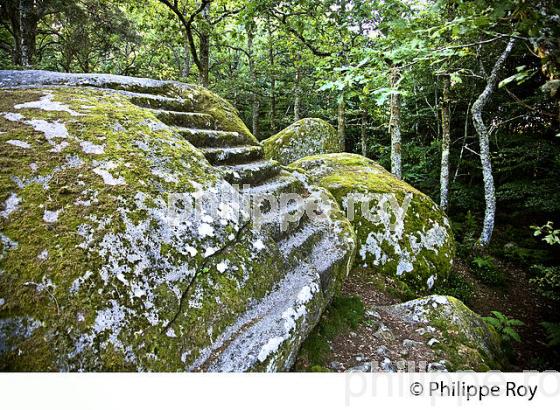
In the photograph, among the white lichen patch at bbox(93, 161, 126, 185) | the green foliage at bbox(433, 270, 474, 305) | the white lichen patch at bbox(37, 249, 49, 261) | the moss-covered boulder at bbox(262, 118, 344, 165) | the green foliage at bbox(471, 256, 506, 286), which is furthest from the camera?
the moss-covered boulder at bbox(262, 118, 344, 165)

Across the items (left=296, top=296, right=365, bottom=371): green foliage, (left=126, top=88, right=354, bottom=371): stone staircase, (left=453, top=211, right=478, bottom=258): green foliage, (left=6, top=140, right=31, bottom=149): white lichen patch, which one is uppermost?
(left=6, top=140, right=31, bottom=149): white lichen patch

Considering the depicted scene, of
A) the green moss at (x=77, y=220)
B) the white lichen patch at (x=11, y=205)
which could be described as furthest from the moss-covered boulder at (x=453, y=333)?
the white lichen patch at (x=11, y=205)

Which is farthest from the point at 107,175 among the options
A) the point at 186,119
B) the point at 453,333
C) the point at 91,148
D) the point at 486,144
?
the point at 486,144

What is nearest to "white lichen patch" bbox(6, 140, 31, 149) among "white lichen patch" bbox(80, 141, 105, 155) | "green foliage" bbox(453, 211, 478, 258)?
"white lichen patch" bbox(80, 141, 105, 155)

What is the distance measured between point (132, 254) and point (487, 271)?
883cm

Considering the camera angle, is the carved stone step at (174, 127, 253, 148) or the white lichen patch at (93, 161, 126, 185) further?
the carved stone step at (174, 127, 253, 148)

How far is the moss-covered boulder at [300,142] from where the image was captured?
1145 cm

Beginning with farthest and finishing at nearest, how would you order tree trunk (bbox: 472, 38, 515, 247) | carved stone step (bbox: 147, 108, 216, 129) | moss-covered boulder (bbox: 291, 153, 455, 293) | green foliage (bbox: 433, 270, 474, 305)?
tree trunk (bbox: 472, 38, 515, 247) → green foliage (bbox: 433, 270, 474, 305) → moss-covered boulder (bbox: 291, 153, 455, 293) → carved stone step (bbox: 147, 108, 216, 129)

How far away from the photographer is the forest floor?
347cm

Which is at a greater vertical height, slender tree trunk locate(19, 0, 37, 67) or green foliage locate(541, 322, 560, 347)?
slender tree trunk locate(19, 0, 37, 67)

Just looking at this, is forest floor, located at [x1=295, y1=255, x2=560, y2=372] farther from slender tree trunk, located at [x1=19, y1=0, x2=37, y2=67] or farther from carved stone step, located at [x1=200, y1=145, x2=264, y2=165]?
slender tree trunk, located at [x1=19, y1=0, x2=37, y2=67]

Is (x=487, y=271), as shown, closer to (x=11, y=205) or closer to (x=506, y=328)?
(x=506, y=328)

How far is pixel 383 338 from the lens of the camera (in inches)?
155

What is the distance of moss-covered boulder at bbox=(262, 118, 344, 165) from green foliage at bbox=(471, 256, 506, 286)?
621cm
